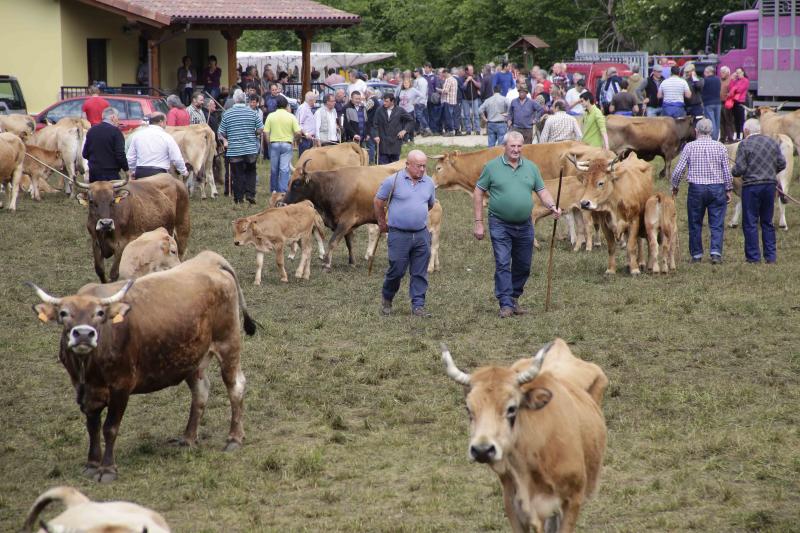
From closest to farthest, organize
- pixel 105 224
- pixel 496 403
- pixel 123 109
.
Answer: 1. pixel 496 403
2. pixel 105 224
3. pixel 123 109

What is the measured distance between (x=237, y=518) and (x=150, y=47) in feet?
78.2

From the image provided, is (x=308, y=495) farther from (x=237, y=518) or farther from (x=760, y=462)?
(x=760, y=462)

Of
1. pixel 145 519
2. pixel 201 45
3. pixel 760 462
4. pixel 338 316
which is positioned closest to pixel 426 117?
pixel 201 45

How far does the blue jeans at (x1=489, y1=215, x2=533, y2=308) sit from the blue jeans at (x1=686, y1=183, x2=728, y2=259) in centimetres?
378

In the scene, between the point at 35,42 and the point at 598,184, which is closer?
the point at 598,184

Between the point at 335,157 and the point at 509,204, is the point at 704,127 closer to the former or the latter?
the point at 509,204

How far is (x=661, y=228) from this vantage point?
48.0 feet

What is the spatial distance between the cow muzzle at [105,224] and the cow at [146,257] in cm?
124

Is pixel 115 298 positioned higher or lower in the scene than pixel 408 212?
lower

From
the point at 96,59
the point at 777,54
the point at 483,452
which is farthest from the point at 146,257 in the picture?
the point at 777,54

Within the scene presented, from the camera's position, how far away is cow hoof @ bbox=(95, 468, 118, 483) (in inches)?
293

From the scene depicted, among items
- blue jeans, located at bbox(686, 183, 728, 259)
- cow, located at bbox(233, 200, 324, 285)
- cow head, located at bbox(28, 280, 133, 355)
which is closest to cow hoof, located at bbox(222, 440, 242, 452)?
cow head, located at bbox(28, 280, 133, 355)

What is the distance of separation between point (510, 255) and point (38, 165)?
1248 centimetres

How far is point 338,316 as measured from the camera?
12.4 m
